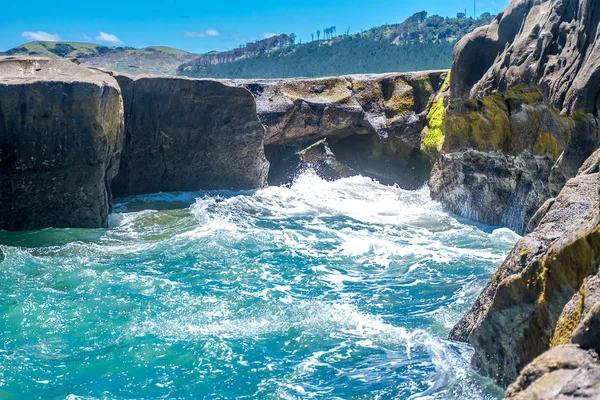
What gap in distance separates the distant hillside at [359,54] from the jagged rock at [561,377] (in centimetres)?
4234

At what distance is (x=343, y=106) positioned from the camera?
57.4 ft

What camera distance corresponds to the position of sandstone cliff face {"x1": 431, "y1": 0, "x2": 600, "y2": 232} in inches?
332

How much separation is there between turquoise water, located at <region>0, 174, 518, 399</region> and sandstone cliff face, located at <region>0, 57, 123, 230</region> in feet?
1.54

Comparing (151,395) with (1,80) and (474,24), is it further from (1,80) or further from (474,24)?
(474,24)

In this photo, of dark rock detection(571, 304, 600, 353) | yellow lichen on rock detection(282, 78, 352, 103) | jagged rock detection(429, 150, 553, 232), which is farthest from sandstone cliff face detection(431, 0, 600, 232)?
dark rock detection(571, 304, 600, 353)

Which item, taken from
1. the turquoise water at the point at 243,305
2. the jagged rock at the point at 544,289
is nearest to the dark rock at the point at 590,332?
the jagged rock at the point at 544,289

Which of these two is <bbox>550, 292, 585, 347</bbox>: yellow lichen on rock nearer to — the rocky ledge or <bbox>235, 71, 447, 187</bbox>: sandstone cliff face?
the rocky ledge

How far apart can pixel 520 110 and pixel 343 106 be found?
23.7ft

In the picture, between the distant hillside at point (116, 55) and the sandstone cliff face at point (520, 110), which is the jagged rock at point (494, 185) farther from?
the distant hillside at point (116, 55)

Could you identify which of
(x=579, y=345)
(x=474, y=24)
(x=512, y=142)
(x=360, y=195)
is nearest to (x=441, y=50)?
(x=474, y=24)

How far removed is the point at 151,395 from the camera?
17.4 ft

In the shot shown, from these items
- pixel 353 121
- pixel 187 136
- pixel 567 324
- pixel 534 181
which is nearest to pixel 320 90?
pixel 353 121

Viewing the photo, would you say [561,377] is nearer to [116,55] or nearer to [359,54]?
[359,54]

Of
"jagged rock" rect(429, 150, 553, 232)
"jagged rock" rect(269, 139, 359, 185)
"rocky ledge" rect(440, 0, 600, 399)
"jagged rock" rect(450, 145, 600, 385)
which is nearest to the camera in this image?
"rocky ledge" rect(440, 0, 600, 399)
